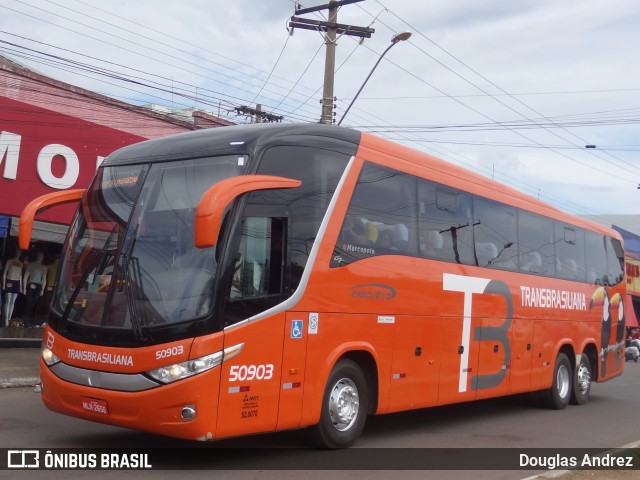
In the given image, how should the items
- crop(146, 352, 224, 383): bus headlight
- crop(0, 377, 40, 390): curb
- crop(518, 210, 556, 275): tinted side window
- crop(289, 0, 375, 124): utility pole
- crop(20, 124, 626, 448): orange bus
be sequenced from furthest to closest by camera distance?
crop(289, 0, 375, 124): utility pole < crop(518, 210, 556, 275): tinted side window < crop(0, 377, 40, 390): curb < crop(20, 124, 626, 448): orange bus < crop(146, 352, 224, 383): bus headlight

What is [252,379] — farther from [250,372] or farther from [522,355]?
[522,355]

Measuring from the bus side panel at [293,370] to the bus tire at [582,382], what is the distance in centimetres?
883

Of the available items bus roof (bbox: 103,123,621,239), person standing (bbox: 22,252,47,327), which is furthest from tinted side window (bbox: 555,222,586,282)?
person standing (bbox: 22,252,47,327)

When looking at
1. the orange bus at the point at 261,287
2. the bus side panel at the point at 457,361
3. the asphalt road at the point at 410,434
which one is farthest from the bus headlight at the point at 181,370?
the bus side panel at the point at 457,361

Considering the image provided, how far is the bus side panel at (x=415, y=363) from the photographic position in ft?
30.9

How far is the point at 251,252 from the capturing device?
7.47 metres

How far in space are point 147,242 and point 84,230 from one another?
117cm

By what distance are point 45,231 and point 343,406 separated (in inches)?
428

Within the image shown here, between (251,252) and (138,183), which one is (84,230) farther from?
(251,252)

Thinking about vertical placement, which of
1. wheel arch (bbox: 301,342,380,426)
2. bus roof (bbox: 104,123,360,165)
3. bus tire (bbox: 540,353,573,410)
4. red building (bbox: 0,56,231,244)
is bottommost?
→ bus tire (bbox: 540,353,573,410)

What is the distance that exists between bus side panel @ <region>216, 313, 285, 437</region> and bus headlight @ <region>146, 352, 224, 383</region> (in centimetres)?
19

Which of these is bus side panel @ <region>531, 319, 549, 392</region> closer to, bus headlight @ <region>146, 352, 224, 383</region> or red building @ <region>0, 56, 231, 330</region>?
bus headlight @ <region>146, 352, 224, 383</region>

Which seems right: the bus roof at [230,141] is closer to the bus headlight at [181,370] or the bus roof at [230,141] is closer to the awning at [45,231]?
the bus headlight at [181,370]

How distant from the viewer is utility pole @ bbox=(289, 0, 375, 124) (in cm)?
1817
